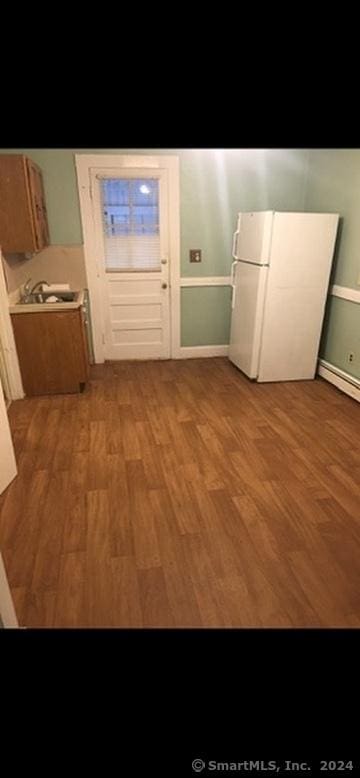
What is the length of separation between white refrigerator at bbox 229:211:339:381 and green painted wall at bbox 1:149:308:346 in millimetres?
287

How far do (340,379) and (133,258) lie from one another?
241 cm

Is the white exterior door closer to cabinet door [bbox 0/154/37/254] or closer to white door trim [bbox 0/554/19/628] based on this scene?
cabinet door [bbox 0/154/37/254]

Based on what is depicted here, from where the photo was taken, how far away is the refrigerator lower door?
3677 mm

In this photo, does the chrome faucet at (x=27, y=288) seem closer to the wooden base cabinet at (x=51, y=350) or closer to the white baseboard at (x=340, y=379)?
the wooden base cabinet at (x=51, y=350)

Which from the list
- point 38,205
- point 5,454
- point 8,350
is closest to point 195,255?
point 38,205

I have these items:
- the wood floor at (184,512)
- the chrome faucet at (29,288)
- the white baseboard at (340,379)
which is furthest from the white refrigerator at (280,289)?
the chrome faucet at (29,288)

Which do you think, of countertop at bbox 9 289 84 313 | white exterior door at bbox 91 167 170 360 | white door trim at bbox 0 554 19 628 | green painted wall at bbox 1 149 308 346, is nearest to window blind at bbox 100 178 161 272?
white exterior door at bbox 91 167 170 360

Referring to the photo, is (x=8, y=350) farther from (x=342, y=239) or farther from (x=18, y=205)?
(x=342, y=239)

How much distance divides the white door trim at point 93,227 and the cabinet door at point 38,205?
38 centimetres

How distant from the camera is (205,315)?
4.59 meters
